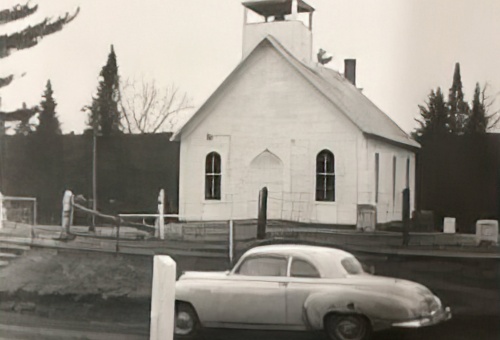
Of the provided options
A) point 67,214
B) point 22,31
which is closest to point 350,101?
point 67,214

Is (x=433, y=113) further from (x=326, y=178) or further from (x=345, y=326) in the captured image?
(x=345, y=326)

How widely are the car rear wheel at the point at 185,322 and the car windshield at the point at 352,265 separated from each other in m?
0.48

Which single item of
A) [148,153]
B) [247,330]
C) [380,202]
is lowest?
[247,330]

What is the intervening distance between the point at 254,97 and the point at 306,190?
1.07 feet

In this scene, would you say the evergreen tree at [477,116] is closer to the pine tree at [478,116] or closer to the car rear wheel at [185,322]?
the pine tree at [478,116]

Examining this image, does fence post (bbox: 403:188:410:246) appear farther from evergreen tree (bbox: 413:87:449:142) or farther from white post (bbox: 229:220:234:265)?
white post (bbox: 229:220:234:265)

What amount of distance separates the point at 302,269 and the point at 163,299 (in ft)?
1.51

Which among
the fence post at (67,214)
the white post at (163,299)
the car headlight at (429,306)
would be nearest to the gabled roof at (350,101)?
the car headlight at (429,306)

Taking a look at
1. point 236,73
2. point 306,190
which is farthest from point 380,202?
point 236,73

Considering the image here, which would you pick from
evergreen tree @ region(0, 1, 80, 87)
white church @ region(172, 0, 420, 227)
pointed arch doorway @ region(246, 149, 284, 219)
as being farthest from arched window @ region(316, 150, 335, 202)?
evergreen tree @ region(0, 1, 80, 87)

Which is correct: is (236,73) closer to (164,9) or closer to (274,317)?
(164,9)

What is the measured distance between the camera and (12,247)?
2426 millimetres

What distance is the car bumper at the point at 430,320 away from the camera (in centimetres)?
194

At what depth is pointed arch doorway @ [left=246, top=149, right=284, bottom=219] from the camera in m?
2.10
